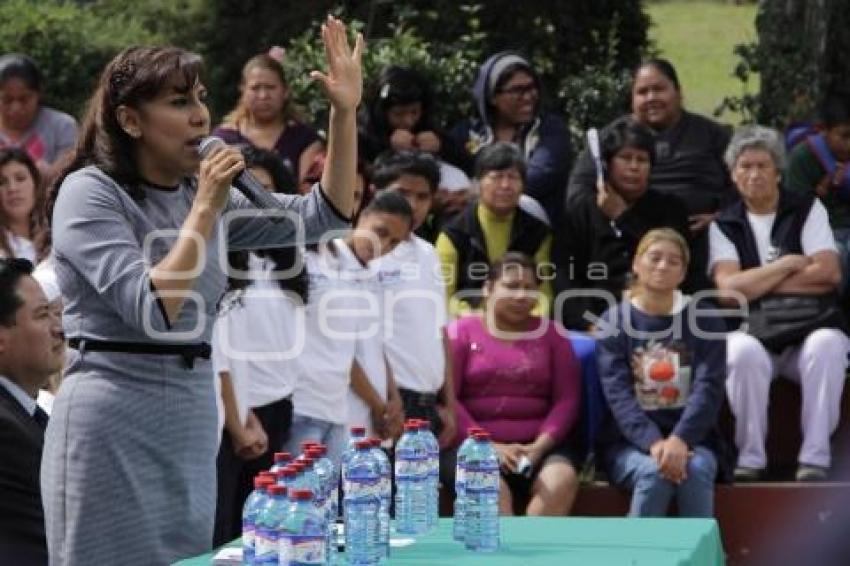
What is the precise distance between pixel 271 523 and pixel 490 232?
445 centimetres

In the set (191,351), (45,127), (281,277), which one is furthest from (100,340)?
(45,127)

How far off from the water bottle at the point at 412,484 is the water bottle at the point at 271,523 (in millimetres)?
911

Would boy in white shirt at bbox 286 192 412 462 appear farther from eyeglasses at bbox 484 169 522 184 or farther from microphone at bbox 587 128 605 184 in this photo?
microphone at bbox 587 128 605 184

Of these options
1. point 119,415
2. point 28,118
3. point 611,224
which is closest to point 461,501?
point 119,415

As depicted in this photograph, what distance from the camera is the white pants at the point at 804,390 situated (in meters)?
7.75

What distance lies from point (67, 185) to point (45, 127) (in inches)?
215

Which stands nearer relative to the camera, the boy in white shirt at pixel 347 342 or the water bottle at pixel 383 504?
the water bottle at pixel 383 504

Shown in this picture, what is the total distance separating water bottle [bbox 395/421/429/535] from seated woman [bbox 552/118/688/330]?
11.0 feet

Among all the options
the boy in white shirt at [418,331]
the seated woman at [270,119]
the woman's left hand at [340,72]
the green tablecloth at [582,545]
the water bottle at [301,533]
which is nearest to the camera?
the water bottle at [301,533]

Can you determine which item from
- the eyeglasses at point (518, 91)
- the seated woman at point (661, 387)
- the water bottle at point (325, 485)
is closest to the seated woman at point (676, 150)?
the eyeglasses at point (518, 91)

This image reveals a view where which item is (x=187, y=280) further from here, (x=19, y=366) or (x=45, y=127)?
(x=45, y=127)

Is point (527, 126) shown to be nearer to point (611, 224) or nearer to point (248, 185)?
point (611, 224)

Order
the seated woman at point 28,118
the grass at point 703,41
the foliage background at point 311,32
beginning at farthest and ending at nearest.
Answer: the grass at point 703,41 < the foliage background at point 311,32 < the seated woman at point 28,118

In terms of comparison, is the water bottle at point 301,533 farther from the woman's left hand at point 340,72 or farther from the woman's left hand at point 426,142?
the woman's left hand at point 426,142
